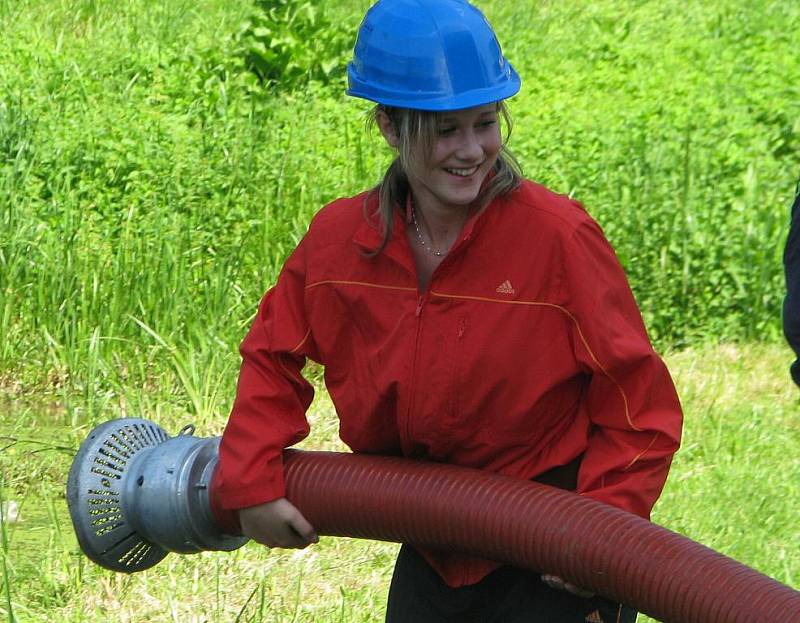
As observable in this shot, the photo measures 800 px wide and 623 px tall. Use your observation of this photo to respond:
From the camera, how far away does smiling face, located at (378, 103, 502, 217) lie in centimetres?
268

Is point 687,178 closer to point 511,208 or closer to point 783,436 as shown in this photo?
point 783,436

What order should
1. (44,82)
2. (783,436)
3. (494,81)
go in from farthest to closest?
(44,82) → (783,436) → (494,81)

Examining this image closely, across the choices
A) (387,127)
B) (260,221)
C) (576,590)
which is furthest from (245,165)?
(576,590)

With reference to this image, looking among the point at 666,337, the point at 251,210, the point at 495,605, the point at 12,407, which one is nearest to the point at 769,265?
the point at 666,337

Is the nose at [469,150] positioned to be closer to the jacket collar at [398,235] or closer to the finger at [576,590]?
the jacket collar at [398,235]

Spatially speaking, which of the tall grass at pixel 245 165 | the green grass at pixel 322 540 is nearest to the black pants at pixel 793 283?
the green grass at pixel 322 540

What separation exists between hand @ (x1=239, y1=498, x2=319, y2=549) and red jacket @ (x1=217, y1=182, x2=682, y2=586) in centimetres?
3

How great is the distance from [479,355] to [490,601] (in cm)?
56

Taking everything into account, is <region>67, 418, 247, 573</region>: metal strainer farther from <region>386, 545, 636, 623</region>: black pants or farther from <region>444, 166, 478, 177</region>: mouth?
<region>444, 166, 478, 177</region>: mouth

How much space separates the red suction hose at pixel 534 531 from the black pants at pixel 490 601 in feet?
0.60

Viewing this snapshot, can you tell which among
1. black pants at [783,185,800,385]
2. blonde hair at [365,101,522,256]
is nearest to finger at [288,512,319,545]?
blonde hair at [365,101,522,256]

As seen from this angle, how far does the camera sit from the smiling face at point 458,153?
2.68m

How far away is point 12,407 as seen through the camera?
5645mm

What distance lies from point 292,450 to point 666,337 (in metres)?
3.49
